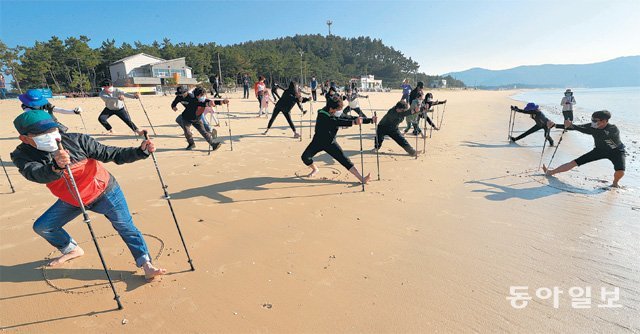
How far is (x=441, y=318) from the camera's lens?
2.89m

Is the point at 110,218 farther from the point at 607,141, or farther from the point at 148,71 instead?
the point at 148,71

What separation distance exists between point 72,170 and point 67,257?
1.56 metres

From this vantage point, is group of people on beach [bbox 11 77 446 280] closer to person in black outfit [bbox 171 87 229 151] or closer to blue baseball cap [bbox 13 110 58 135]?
blue baseball cap [bbox 13 110 58 135]

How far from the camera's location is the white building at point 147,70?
53.1m

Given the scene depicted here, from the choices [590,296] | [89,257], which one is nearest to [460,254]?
[590,296]

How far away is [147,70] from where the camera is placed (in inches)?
2192

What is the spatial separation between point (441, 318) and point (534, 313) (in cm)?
94

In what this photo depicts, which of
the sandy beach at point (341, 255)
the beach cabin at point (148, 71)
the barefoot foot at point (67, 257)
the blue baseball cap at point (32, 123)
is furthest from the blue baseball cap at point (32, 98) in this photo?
the beach cabin at point (148, 71)

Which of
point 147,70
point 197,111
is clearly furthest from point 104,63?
point 197,111

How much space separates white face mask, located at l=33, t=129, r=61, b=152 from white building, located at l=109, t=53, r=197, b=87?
5648cm

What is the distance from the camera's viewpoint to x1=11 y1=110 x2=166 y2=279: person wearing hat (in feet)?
8.71

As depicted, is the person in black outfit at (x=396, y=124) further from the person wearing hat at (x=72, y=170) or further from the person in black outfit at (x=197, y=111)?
the person wearing hat at (x=72, y=170)

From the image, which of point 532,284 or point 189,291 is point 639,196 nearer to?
point 532,284

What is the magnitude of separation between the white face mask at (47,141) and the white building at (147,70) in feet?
185
